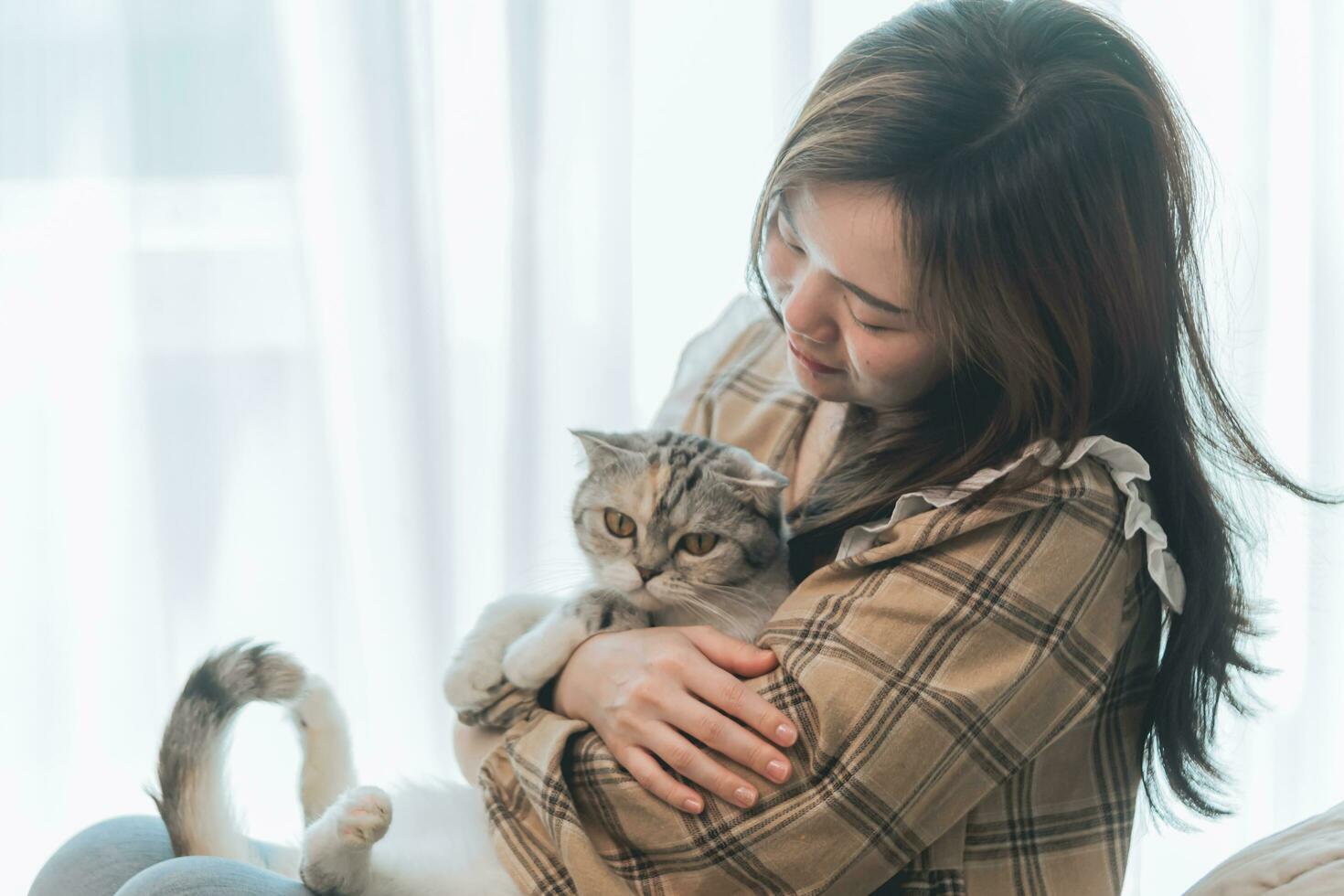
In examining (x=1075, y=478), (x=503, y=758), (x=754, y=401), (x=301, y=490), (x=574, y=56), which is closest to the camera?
(x=1075, y=478)

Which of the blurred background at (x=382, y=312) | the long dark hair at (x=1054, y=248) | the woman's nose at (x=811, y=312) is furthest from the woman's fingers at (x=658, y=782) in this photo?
the blurred background at (x=382, y=312)

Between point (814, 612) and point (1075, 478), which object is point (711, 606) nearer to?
point (814, 612)

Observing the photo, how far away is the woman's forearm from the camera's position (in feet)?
3.72

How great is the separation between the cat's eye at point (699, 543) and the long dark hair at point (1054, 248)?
0.61ft

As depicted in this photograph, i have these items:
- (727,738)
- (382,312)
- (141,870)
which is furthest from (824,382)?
(382,312)

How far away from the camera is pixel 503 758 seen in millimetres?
1051

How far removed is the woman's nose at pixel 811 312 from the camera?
973 millimetres

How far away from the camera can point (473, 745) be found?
3.78 ft

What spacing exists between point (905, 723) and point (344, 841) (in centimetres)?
53

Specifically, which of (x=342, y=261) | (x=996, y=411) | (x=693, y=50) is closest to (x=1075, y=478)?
(x=996, y=411)

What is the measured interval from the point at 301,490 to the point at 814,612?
130 cm

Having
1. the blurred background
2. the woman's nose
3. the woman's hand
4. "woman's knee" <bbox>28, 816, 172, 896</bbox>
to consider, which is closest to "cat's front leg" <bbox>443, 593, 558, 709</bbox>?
the woman's hand

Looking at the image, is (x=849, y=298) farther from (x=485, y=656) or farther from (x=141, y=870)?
(x=141, y=870)

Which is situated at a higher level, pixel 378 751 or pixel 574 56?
pixel 574 56
